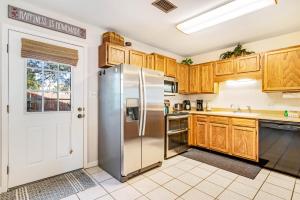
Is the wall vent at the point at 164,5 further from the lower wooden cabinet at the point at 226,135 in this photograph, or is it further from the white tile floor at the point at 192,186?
the white tile floor at the point at 192,186

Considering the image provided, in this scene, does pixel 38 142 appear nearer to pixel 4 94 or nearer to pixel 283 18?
pixel 4 94

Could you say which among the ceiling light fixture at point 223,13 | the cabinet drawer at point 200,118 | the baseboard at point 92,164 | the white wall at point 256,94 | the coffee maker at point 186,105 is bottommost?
the baseboard at point 92,164

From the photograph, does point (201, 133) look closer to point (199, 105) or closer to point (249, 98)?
point (199, 105)

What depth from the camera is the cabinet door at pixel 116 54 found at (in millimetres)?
2854

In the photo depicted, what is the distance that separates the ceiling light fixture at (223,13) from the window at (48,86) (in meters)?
2.16

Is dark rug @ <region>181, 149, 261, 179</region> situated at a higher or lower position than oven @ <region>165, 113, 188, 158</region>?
lower

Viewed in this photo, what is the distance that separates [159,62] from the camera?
3787 millimetres

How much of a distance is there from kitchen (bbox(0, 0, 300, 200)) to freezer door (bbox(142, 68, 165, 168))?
2 cm

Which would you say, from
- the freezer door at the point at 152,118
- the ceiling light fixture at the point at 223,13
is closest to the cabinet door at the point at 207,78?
the ceiling light fixture at the point at 223,13

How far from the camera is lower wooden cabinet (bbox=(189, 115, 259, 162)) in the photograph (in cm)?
305

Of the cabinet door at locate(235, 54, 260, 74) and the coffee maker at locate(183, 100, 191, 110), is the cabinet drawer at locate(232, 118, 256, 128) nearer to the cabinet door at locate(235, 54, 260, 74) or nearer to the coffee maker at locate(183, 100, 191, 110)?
the cabinet door at locate(235, 54, 260, 74)

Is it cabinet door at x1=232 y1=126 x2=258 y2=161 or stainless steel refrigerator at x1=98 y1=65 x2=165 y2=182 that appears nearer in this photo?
stainless steel refrigerator at x1=98 y1=65 x2=165 y2=182

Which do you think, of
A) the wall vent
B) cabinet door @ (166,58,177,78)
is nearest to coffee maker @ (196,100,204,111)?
cabinet door @ (166,58,177,78)

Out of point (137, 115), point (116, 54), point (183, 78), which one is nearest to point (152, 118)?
point (137, 115)
